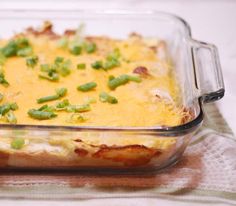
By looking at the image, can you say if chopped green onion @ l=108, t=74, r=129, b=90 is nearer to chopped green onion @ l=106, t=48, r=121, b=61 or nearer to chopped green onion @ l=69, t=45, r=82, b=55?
chopped green onion @ l=106, t=48, r=121, b=61

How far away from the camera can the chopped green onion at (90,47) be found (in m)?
1.84

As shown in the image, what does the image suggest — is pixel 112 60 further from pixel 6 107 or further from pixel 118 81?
pixel 6 107

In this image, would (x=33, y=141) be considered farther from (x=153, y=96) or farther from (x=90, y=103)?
(x=153, y=96)

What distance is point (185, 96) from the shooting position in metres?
1.59

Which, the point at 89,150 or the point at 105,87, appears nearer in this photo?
the point at 89,150

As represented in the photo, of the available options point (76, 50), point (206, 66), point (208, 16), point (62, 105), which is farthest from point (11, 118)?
point (208, 16)

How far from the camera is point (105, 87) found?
1615 millimetres

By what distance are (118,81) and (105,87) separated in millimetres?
50

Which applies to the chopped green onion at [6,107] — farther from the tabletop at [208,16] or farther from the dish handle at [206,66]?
the tabletop at [208,16]

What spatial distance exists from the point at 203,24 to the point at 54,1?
30.9 inches

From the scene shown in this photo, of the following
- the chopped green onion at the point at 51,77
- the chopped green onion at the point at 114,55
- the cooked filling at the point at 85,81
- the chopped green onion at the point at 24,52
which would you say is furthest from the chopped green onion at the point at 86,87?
the chopped green onion at the point at 24,52

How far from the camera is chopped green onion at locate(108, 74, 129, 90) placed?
1601 mm

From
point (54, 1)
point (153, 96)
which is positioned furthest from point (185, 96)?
point (54, 1)

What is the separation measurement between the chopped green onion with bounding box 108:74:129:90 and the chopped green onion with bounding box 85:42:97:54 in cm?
27
